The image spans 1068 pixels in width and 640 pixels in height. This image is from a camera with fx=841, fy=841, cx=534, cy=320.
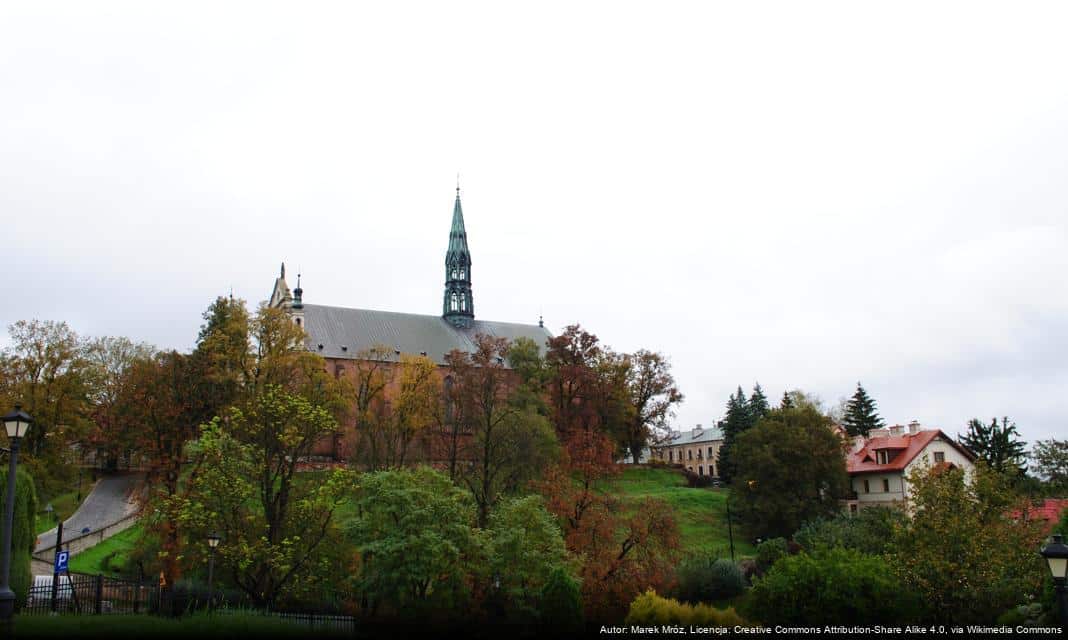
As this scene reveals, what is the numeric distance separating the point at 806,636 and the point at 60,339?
5052 cm

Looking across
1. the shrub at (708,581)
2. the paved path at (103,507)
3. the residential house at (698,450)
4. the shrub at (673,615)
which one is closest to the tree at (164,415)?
the paved path at (103,507)

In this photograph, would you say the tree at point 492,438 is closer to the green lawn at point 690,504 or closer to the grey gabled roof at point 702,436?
the green lawn at point 690,504

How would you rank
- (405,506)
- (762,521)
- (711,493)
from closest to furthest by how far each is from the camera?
(405,506)
(762,521)
(711,493)

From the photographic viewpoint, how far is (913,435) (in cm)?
5788

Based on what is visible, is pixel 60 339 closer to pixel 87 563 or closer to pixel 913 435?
pixel 87 563

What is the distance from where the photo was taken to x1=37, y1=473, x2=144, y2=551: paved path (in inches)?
1923

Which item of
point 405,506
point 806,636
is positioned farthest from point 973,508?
point 405,506

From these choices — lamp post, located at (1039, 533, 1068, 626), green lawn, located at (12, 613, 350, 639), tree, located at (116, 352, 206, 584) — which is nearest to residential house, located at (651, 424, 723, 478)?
tree, located at (116, 352, 206, 584)

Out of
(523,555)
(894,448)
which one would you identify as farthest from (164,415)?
(894,448)

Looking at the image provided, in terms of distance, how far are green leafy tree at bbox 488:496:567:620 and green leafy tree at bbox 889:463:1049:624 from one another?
10564 mm

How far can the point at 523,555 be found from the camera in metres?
26.6

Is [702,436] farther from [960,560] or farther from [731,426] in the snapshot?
[960,560]

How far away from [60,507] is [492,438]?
3206 centimetres

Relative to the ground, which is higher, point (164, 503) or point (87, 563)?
point (164, 503)
